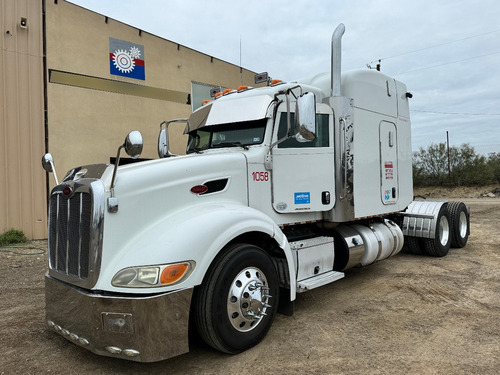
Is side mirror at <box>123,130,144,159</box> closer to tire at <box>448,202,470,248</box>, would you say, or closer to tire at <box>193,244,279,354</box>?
tire at <box>193,244,279,354</box>

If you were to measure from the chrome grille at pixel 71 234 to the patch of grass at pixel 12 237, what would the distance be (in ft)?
24.6

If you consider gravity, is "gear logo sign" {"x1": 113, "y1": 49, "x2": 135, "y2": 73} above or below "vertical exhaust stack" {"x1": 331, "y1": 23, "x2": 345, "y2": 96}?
above

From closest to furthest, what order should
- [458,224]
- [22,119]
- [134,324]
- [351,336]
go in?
[134,324], [351,336], [458,224], [22,119]

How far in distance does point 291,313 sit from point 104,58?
1073cm

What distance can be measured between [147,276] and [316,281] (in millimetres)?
2230

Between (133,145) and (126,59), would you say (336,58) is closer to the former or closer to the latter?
(133,145)

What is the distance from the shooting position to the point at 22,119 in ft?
33.5

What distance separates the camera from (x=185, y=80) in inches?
550

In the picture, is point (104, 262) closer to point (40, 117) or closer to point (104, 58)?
Result: point (40, 117)

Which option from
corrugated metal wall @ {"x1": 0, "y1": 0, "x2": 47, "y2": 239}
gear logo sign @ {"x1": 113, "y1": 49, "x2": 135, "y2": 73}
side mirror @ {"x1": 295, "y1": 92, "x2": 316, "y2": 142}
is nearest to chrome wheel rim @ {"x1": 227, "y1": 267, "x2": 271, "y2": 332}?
side mirror @ {"x1": 295, "y1": 92, "x2": 316, "y2": 142}

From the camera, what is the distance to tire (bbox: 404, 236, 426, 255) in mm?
A: 7773

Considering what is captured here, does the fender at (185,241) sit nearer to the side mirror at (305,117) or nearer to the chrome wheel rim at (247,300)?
the chrome wheel rim at (247,300)

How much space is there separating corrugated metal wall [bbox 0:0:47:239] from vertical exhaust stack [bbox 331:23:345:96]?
888 cm

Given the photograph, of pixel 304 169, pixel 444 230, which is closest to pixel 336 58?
pixel 304 169
